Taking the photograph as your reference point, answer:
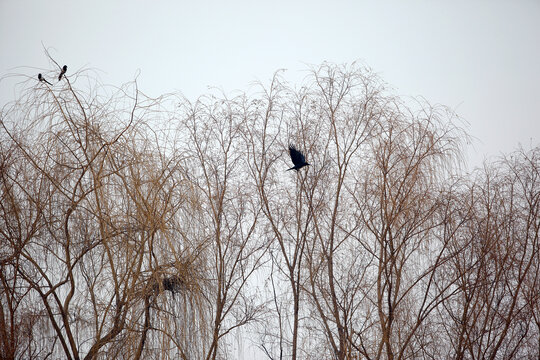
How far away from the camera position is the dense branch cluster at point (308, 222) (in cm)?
475

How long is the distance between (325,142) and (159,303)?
8.97 ft

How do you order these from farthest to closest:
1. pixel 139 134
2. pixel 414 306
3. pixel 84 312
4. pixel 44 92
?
1. pixel 414 306
2. pixel 84 312
3. pixel 139 134
4. pixel 44 92

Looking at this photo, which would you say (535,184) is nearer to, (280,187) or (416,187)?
(416,187)

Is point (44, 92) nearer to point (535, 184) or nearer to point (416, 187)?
point (416, 187)

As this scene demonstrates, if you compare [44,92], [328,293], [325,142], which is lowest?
[328,293]

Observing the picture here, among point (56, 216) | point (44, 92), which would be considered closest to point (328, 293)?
point (56, 216)

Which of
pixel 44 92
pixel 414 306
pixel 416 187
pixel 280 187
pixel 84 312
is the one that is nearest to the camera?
pixel 44 92

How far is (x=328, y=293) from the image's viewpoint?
19.2 feet

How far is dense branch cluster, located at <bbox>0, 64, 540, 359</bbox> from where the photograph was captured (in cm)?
475

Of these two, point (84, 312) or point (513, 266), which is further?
point (513, 266)

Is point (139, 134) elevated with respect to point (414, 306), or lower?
elevated

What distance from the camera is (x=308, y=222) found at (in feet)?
19.8

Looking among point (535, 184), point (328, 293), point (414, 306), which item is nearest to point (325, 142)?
point (328, 293)

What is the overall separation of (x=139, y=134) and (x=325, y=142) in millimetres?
2312
